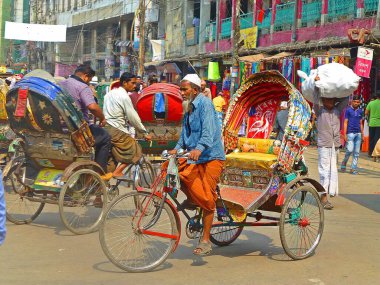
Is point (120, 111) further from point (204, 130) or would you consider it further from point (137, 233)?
point (137, 233)

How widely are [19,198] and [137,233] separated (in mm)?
2823

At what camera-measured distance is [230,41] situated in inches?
1117

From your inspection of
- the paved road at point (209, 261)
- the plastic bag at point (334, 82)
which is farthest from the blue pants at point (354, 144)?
the paved road at point (209, 261)

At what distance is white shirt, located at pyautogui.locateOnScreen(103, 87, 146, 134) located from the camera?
8.52 m

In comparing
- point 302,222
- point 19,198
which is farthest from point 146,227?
point 19,198

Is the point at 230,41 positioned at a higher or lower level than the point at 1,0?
lower

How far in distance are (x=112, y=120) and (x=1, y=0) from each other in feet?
207

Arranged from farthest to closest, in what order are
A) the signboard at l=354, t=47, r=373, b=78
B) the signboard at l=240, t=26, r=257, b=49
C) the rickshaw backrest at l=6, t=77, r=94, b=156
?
the signboard at l=240, t=26, r=257, b=49
the signboard at l=354, t=47, r=373, b=78
the rickshaw backrest at l=6, t=77, r=94, b=156

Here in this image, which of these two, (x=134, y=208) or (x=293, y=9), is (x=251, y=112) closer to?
(x=134, y=208)

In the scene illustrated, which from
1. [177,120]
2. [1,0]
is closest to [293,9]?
[177,120]

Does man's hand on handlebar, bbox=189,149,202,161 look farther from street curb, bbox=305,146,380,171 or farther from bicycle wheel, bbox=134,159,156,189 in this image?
street curb, bbox=305,146,380,171

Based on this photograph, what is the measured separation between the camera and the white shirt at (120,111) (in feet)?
27.9

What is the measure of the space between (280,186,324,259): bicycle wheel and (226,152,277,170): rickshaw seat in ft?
1.47

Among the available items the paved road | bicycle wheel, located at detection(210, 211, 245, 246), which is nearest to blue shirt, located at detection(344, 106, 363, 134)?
the paved road
